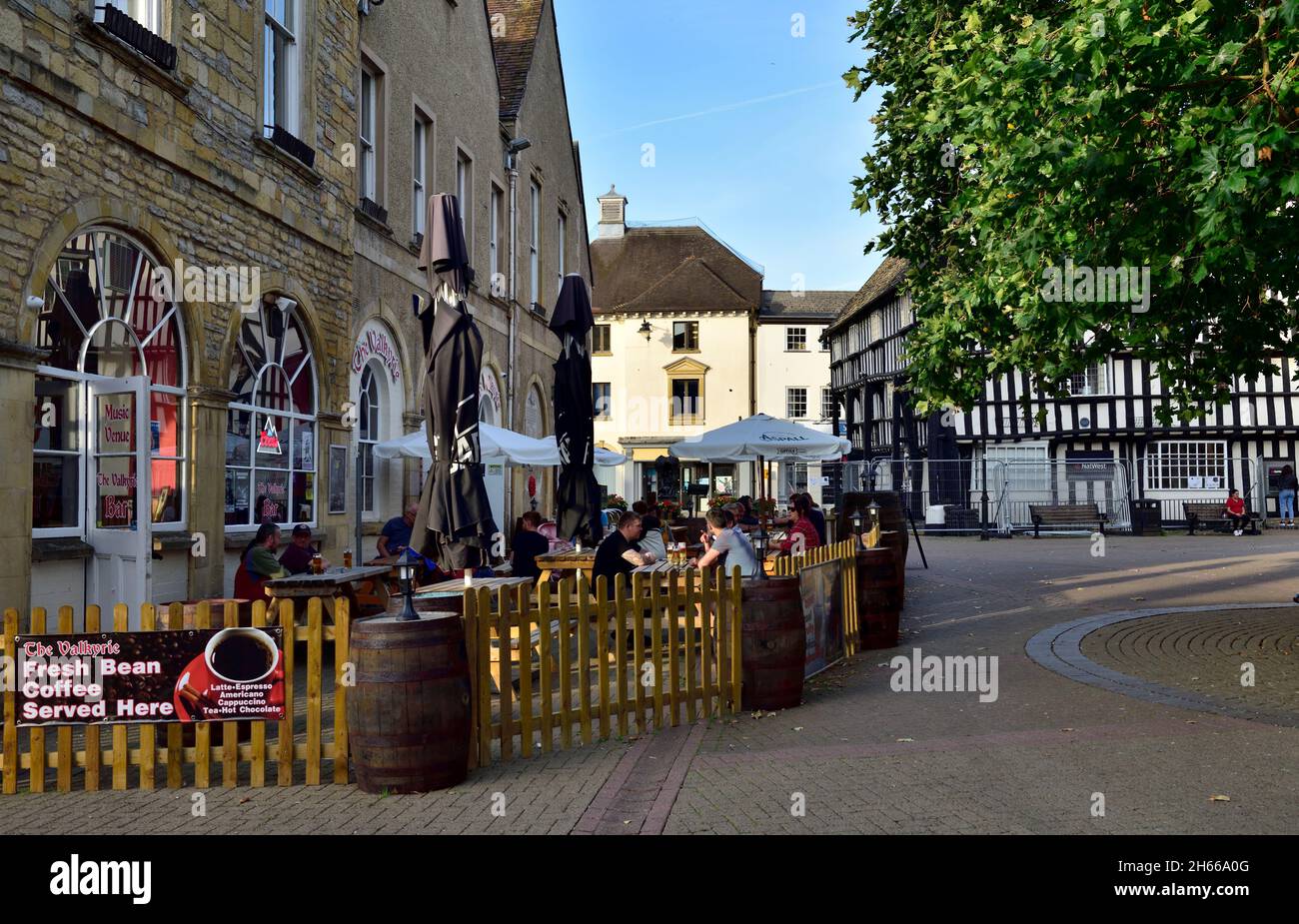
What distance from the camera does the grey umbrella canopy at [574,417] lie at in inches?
481

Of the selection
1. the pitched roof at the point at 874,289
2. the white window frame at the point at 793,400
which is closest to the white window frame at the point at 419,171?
the pitched roof at the point at 874,289

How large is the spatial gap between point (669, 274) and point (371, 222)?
38034 mm

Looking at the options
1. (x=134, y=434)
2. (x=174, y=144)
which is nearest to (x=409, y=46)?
(x=174, y=144)

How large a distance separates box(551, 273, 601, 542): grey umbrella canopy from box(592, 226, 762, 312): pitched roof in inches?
1495

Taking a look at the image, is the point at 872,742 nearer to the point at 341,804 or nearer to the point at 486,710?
the point at 486,710

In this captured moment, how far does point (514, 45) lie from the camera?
2491cm

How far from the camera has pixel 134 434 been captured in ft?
29.3

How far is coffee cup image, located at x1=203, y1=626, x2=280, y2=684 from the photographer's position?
5.86 meters

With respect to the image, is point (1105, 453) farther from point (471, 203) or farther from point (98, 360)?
point (98, 360)

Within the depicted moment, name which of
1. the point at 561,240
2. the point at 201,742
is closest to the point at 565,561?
the point at 201,742

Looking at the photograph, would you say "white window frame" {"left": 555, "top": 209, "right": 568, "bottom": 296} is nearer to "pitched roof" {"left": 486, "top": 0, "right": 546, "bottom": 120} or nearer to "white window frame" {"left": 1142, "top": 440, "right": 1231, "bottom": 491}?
"pitched roof" {"left": 486, "top": 0, "right": 546, "bottom": 120}

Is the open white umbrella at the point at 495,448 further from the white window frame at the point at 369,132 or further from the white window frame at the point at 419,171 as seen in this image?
the white window frame at the point at 419,171

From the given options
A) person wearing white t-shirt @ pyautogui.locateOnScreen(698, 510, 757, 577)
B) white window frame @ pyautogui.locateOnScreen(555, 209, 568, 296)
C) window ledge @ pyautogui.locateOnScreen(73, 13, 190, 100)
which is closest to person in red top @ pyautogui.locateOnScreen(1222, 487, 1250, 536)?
white window frame @ pyautogui.locateOnScreen(555, 209, 568, 296)

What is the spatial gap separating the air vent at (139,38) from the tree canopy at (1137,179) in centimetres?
685
